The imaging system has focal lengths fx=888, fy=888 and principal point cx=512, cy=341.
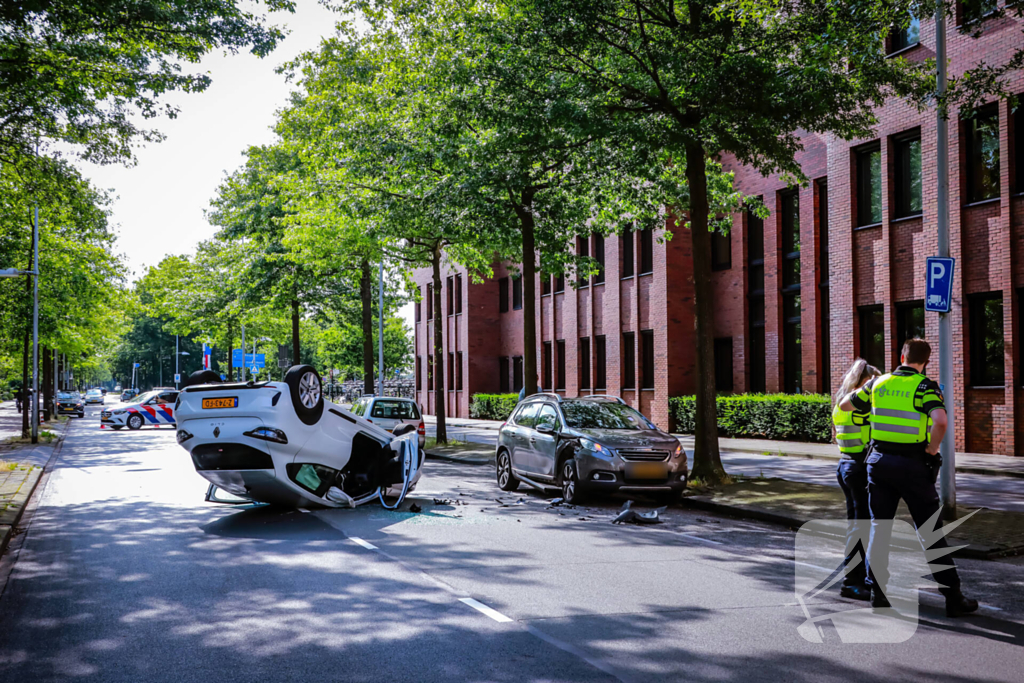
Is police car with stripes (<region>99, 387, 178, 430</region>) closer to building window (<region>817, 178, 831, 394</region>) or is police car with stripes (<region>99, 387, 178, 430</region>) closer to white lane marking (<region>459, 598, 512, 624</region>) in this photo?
building window (<region>817, 178, 831, 394</region>)

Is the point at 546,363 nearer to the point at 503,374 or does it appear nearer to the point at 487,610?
the point at 503,374

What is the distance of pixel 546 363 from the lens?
37.8 meters

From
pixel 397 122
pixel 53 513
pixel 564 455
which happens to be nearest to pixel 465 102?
pixel 397 122

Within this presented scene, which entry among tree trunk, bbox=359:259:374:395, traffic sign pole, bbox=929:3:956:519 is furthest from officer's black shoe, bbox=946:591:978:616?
tree trunk, bbox=359:259:374:395

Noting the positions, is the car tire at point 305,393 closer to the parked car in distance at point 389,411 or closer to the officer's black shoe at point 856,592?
the officer's black shoe at point 856,592

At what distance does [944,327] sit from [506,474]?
6.86m

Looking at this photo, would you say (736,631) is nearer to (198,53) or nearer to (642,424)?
(642,424)

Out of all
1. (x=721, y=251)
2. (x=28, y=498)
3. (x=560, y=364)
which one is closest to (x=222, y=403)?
(x=28, y=498)

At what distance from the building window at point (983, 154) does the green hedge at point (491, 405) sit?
21914mm

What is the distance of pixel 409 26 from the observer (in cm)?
1995

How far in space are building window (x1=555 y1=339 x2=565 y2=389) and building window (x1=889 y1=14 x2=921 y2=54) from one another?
1815cm

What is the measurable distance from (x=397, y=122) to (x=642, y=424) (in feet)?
31.3

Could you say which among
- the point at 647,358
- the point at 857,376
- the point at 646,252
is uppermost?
the point at 646,252

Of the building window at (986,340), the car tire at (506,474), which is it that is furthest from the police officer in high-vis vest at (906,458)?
the building window at (986,340)
